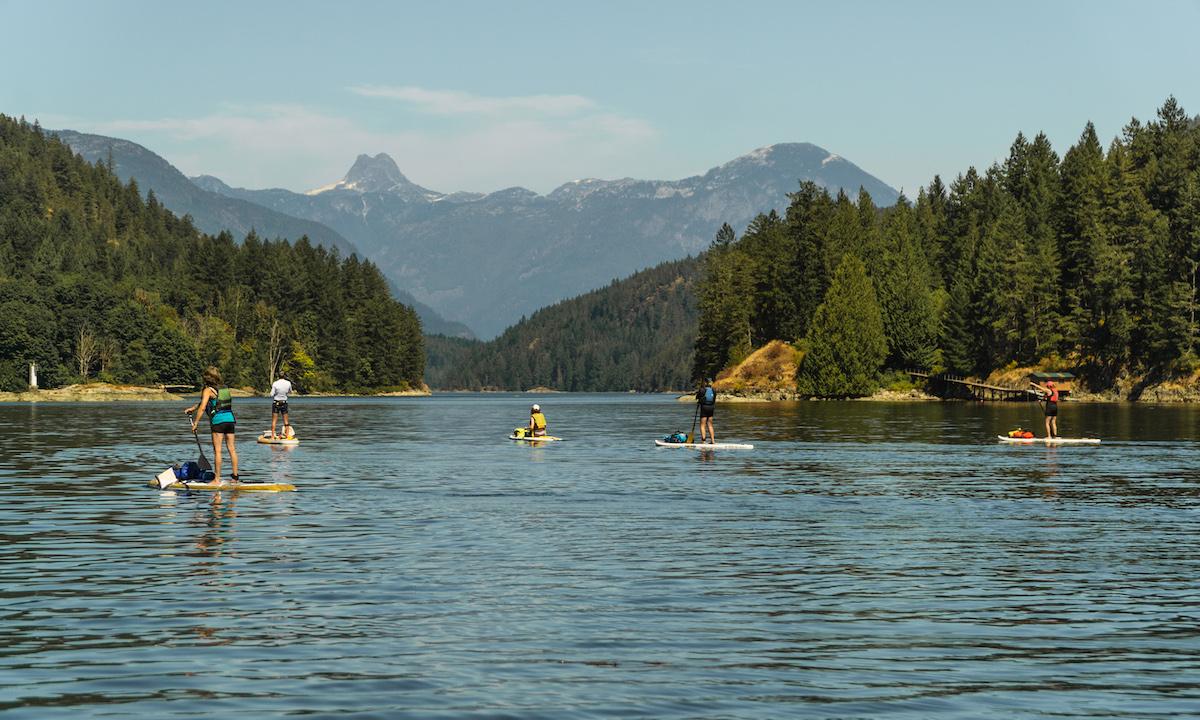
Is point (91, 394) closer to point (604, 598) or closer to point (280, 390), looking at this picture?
point (280, 390)

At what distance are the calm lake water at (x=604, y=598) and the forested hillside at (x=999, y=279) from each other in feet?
368

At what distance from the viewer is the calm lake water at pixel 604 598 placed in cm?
1152

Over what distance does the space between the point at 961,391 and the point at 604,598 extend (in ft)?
504

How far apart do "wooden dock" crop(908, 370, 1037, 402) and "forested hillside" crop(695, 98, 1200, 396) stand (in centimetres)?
206

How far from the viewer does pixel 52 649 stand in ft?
43.8

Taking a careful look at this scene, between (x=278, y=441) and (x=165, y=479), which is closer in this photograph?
(x=165, y=479)

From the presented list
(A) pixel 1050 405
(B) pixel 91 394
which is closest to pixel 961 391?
(A) pixel 1050 405

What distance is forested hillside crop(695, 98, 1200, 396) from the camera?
5384 inches

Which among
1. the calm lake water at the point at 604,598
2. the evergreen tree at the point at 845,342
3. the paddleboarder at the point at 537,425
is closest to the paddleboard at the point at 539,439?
the paddleboarder at the point at 537,425

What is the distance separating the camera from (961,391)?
525 ft

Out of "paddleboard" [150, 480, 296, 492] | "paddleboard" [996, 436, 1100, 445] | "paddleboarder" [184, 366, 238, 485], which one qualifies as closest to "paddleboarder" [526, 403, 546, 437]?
"paddleboard" [996, 436, 1100, 445]

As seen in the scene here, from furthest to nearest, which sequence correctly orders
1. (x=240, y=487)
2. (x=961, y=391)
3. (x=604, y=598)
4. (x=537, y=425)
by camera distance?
(x=961, y=391) < (x=537, y=425) < (x=240, y=487) < (x=604, y=598)

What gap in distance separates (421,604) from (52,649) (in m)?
5.02

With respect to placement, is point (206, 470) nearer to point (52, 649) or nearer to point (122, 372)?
point (52, 649)
